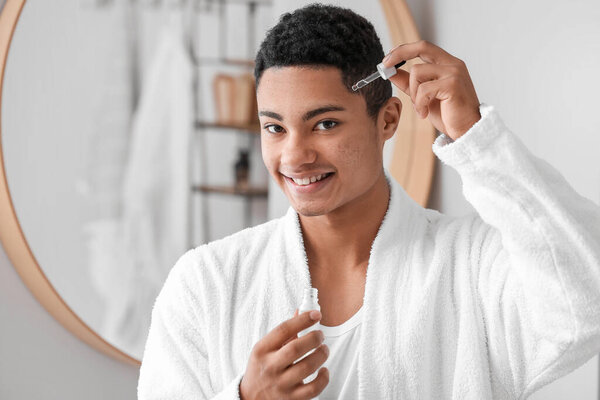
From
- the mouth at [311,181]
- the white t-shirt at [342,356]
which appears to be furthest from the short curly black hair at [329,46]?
the white t-shirt at [342,356]

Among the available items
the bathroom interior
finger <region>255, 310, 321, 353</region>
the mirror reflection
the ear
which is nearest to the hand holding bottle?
finger <region>255, 310, 321, 353</region>

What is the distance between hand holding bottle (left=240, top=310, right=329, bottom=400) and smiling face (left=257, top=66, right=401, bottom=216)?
0.21 m

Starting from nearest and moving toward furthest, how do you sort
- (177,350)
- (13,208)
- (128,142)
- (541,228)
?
(541,228)
(177,350)
(13,208)
(128,142)

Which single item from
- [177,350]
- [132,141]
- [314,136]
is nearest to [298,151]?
[314,136]

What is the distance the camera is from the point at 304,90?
39.0 inches

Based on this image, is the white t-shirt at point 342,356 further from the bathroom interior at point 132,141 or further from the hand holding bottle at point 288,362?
the bathroom interior at point 132,141

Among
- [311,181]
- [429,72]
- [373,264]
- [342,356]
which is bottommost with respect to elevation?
[342,356]

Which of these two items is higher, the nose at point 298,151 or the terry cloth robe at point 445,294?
the nose at point 298,151

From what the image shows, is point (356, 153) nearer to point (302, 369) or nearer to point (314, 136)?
point (314, 136)

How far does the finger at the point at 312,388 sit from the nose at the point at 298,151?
0.90 feet

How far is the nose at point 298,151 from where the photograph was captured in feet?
Answer: 3.22

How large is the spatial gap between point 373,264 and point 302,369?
24cm

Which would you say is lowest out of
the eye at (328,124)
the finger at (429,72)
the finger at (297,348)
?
the finger at (297,348)

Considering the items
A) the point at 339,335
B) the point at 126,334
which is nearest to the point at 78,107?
the point at 126,334
